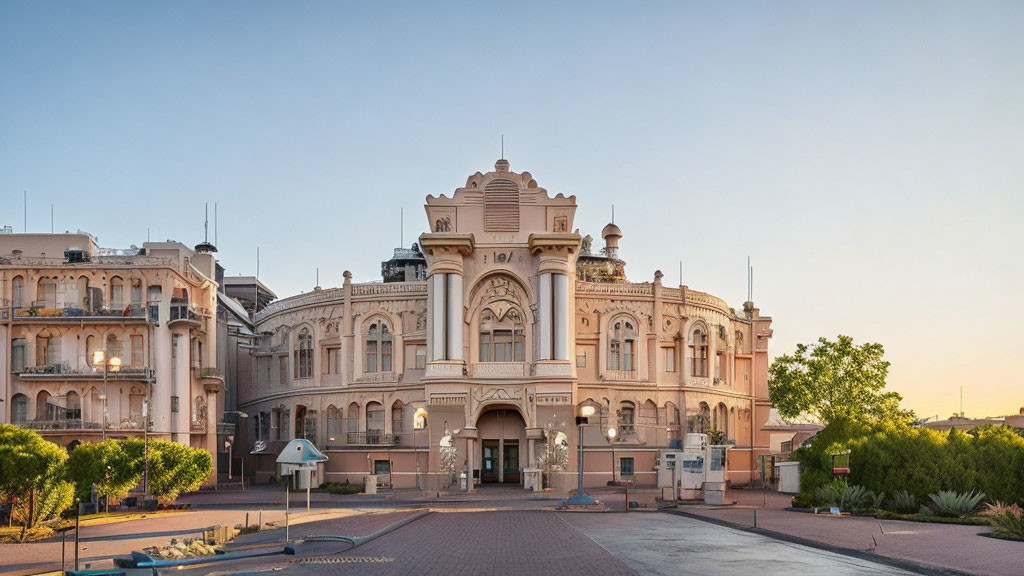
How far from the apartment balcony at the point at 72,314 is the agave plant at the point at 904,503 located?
140 ft

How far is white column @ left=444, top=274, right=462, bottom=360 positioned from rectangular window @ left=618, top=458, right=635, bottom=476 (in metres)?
12.5

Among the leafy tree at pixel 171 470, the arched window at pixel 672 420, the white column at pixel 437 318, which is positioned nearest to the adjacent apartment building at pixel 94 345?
the leafy tree at pixel 171 470

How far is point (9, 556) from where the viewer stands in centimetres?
2856

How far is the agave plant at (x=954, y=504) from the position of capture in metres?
35.8

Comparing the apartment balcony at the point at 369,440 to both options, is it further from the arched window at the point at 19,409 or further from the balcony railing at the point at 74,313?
the arched window at the point at 19,409

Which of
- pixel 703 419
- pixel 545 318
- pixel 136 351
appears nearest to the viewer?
pixel 136 351

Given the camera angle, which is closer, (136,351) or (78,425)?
(78,425)

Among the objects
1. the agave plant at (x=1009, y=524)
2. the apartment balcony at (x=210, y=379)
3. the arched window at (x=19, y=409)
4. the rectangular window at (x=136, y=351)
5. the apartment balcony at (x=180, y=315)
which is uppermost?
the apartment balcony at (x=180, y=315)

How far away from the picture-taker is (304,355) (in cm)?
7062

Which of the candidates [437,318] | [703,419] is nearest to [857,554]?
[437,318]

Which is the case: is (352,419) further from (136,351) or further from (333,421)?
(136,351)

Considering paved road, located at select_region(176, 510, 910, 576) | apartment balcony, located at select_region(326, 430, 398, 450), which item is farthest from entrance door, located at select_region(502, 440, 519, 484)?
paved road, located at select_region(176, 510, 910, 576)

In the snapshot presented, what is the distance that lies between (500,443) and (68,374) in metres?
26.2

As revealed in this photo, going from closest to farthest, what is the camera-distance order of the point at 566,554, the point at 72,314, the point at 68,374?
the point at 566,554 → the point at 68,374 → the point at 72,314
